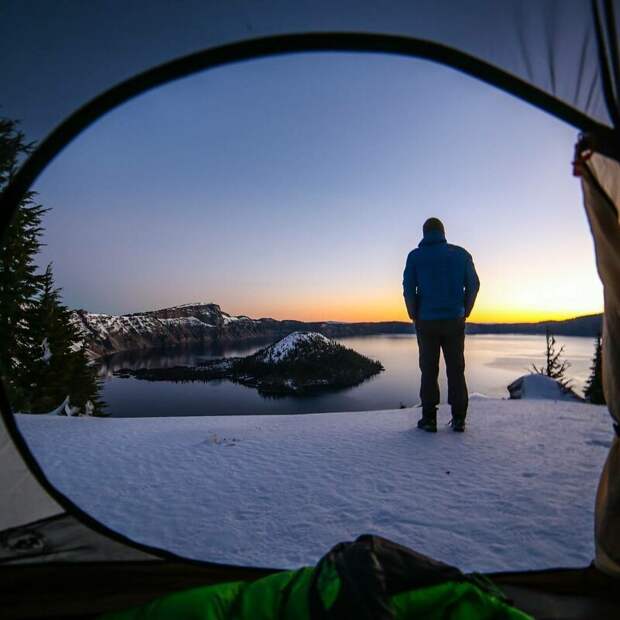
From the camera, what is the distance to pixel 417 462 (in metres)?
2.76

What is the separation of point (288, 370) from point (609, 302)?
47.8 meters

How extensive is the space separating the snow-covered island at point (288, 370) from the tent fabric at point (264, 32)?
145 ft

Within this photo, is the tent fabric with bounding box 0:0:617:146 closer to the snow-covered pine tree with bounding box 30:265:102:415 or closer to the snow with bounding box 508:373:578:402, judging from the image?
the snow with bounding box 508:373:578:402

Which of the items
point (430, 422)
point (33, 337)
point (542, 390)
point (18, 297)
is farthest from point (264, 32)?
point (33, 337)

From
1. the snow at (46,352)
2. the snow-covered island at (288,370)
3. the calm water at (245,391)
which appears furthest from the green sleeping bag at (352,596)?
the snow-covered island at (288,370)

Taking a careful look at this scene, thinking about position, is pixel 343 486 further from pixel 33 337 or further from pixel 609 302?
pixel 33 337

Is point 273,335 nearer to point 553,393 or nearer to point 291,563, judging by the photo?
point 553,393

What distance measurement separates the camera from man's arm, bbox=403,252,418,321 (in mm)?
3480

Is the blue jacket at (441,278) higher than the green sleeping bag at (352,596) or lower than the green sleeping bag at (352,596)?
higher

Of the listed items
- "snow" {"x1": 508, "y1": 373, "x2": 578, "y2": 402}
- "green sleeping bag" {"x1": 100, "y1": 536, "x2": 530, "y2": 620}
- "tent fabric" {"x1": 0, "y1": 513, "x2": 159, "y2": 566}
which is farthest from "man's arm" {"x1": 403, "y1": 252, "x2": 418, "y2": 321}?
"snow" {"x1": 508, "y1": 373, "x2": 578, "y2": 402}

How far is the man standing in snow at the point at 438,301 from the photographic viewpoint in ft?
11.0

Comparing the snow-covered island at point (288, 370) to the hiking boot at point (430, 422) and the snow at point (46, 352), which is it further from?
the hiking boot at point (430, 422)

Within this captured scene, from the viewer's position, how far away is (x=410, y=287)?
3494mm

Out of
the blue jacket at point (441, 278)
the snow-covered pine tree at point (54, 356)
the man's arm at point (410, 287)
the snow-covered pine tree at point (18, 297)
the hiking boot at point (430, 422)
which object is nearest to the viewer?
the blue jacket at point (441, 278)
